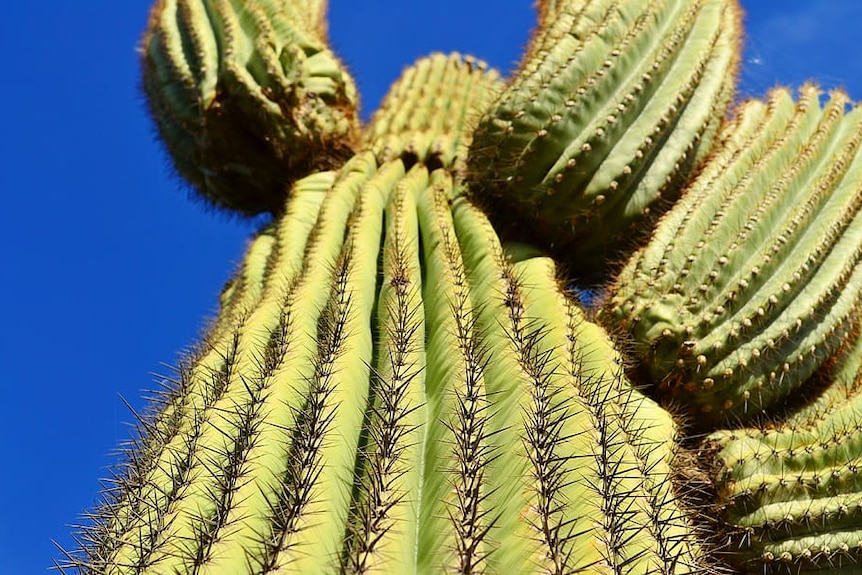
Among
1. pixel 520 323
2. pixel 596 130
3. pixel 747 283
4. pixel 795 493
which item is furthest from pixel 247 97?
pixel 795 493

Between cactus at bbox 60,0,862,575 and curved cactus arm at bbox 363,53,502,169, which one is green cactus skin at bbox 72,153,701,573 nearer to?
cactus at bbox 60,0,862,575

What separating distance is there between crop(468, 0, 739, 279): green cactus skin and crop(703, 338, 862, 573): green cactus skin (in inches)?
39.7

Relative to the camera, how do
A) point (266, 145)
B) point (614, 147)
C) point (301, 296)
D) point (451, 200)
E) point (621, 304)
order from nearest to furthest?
point (301, 296) < point (621, 304) < point (614, 147) < point (451, 200) < point (266, 145)

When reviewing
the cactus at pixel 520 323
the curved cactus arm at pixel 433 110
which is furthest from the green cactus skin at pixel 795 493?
the curved cactus arm at pixel 433 110

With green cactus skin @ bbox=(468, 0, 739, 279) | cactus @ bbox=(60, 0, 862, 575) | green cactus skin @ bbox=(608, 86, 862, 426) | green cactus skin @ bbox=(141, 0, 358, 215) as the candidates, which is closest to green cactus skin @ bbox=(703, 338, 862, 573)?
cactus @ bbox=(60, 0, 862, 575)

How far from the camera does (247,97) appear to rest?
13.7 feet

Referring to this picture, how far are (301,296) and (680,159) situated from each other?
1.58 m

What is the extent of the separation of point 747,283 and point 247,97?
2.27m

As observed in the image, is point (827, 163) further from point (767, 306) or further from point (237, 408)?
point (237, 408)

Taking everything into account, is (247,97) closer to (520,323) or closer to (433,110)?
(433,110)

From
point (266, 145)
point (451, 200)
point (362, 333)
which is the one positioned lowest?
point (362, 333)

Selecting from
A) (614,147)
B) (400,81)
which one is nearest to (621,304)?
(614,147)

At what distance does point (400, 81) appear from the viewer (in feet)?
17.3

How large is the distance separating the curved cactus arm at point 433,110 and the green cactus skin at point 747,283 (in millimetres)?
1086
